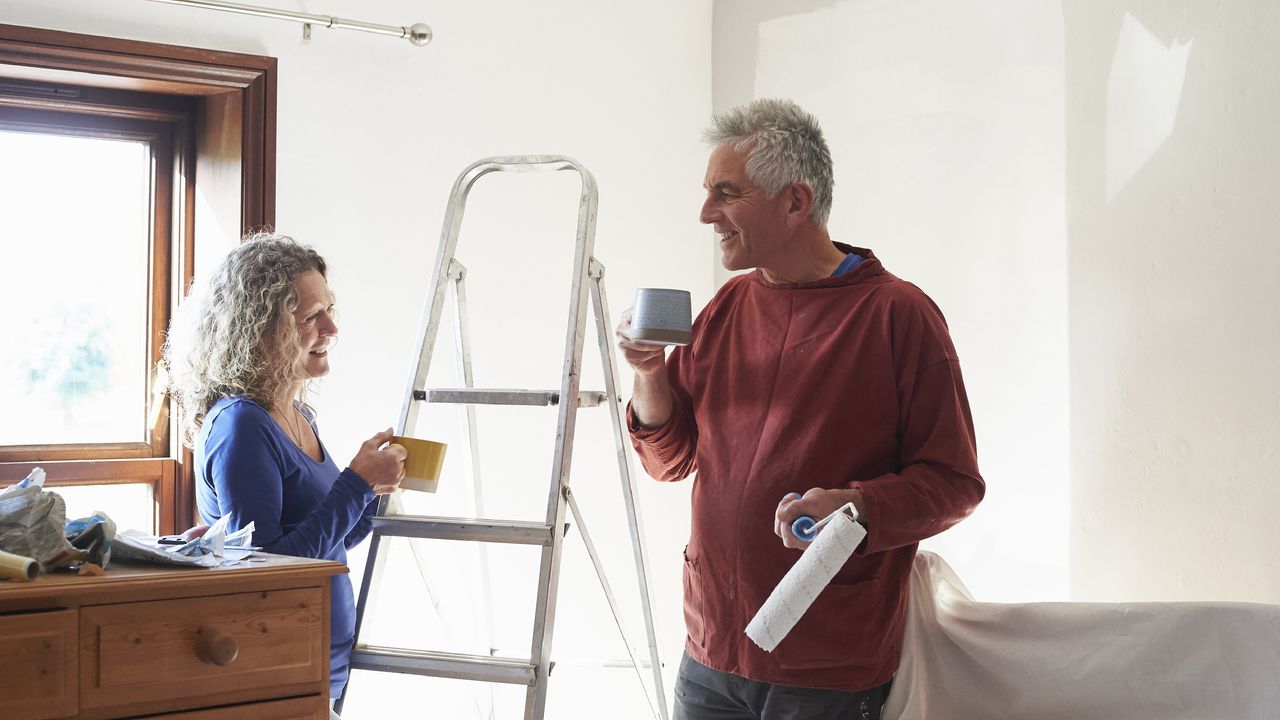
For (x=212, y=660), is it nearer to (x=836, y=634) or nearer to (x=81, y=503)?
(x=836, y=634)

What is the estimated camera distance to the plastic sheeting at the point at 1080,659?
1654 mm

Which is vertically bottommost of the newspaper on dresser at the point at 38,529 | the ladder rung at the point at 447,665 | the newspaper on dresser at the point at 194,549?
the ladder rung at the point at 447,665

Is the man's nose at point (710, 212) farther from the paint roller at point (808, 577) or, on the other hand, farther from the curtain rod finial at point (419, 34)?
the curtain rod finial at point (419, 34)

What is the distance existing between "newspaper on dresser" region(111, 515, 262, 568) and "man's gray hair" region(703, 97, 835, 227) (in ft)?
3.06

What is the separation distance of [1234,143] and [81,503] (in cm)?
253

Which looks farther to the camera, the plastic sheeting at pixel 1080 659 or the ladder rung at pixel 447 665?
the ladder rung at pixel 447 665

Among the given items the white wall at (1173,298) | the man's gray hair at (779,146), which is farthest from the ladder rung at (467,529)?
the white wall at (1173,298)

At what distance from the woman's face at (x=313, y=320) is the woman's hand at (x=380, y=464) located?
194 millimetres

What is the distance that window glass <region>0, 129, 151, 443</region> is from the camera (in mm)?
2576

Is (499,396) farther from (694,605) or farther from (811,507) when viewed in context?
(811,507)

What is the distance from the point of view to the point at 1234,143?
1.99m

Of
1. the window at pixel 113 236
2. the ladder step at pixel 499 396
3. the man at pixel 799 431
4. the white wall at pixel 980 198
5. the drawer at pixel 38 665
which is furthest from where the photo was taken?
the window at pixel 113 236

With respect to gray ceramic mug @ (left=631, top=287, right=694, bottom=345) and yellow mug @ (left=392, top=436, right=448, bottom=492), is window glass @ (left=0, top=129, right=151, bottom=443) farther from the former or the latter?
gray ceramic mug @ (left=631, top=287, right=694, bottom=345)

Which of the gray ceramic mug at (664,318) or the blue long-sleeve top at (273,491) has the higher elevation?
the gray ceramic mug at (664,318)
